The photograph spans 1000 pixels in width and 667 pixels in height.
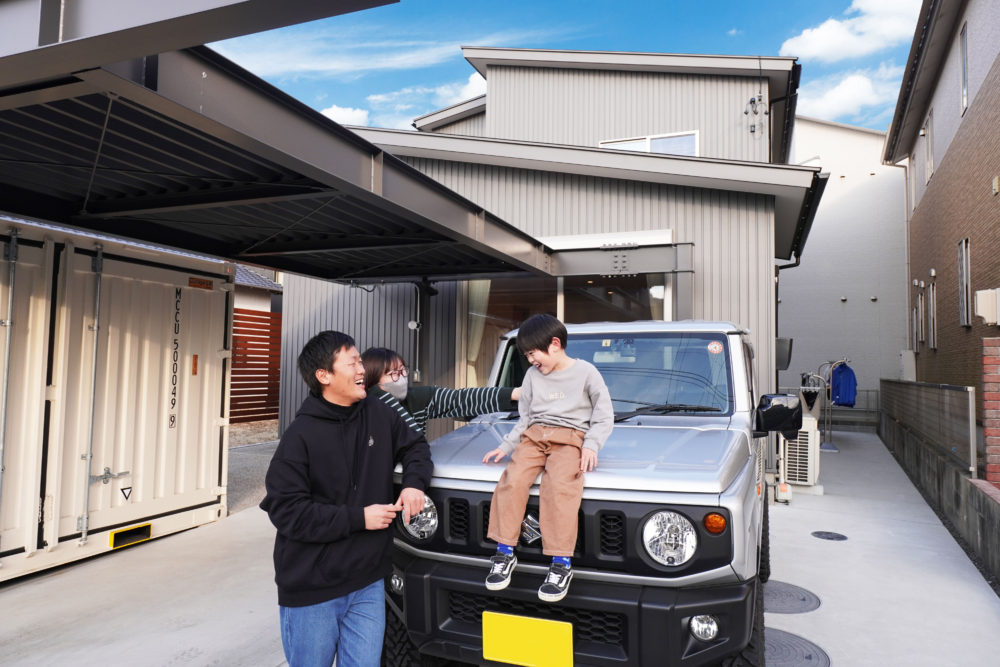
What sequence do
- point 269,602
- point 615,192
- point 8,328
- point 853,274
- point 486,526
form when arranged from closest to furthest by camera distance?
1. point 486,526
2. point 269,602
3. point 8,328
4. point 615,192
5. point 853,274

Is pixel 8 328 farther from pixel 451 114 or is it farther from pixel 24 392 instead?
pixel 451 114

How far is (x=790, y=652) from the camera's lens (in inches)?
144

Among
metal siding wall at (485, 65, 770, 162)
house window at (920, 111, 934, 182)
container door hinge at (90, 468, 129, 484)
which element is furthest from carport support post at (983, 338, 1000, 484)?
house window at (920, 111, 934, 182)

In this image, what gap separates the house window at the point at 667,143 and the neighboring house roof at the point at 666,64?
112cm

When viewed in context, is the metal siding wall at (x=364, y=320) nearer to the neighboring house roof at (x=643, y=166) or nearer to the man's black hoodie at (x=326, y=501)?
the neighboring house roof at (x=643, y=166)

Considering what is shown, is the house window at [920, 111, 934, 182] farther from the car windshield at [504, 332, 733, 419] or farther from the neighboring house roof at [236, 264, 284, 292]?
the neighboring house roof at [236, 264, 284, 292]

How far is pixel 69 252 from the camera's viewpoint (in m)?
5.18

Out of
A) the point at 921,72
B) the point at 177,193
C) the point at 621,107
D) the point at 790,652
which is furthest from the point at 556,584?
the point at 921,72

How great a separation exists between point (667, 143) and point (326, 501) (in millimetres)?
10762

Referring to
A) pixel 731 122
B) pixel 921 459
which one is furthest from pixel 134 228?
pixel 921 459

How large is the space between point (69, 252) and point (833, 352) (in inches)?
763

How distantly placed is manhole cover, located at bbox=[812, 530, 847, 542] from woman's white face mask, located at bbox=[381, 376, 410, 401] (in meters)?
5.03

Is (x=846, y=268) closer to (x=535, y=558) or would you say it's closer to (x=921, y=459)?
(x=921, y=459)

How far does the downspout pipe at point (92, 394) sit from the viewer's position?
206 inches
